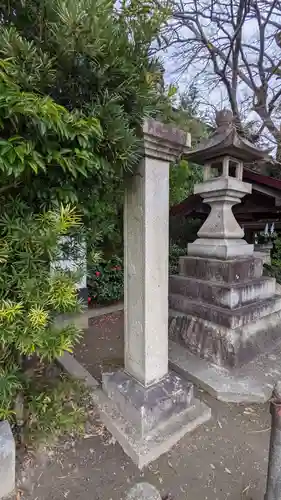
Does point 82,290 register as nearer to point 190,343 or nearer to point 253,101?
point 190,343

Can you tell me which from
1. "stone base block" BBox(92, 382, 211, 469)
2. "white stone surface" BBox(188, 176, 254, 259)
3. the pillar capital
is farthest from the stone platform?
the pillar capital

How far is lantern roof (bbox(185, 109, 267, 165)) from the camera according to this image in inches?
117

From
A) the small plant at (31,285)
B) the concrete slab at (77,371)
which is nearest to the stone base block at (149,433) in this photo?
the concrete slab at (77,371)

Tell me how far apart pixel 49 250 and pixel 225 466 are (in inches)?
72.8

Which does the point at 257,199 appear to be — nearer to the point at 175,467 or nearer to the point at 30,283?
the point at 175,467

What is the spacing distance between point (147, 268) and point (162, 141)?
0.88 meters

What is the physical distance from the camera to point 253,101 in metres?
8.88

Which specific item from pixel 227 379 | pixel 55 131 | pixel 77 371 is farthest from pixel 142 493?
pixel 227 379

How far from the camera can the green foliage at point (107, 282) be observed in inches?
199

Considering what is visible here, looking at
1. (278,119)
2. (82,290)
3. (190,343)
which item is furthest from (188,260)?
(278,119)

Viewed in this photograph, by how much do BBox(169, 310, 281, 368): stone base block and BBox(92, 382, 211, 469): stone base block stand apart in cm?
80

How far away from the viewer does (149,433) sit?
187 centimetres

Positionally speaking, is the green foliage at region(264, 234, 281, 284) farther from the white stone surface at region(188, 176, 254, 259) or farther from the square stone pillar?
the square stone pillar

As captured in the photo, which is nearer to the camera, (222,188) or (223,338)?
(223,338)
